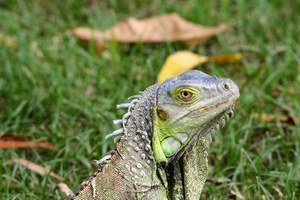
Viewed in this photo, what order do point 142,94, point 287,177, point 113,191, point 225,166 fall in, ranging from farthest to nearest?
point 225,166 < point 287,177 < point 142,94 < point 113,191

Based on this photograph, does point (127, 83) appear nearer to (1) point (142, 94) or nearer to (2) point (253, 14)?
(2) point (253, 14)

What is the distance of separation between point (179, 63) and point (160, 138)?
288 centimetres

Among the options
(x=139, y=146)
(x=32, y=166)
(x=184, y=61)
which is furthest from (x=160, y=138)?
(x=184, y=61)

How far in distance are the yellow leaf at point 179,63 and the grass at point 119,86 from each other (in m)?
0.16

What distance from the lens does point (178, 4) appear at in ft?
27.2

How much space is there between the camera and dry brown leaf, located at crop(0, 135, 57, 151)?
6.04 m

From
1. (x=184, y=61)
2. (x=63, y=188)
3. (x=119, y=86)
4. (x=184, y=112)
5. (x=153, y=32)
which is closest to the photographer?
(x=184, y=112)

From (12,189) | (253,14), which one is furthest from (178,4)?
(12,189)

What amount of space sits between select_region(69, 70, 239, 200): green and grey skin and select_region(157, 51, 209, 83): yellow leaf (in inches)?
98.2

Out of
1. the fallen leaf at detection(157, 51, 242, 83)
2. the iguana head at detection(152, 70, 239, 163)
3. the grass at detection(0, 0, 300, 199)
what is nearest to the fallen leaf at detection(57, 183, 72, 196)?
the grass at detection(0, 0, 300, 199)

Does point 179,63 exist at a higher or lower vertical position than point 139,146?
higher

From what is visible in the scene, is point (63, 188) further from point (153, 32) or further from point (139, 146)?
point (153, 32)

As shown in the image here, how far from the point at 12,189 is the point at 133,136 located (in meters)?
1.68

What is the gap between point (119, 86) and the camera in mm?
7012
